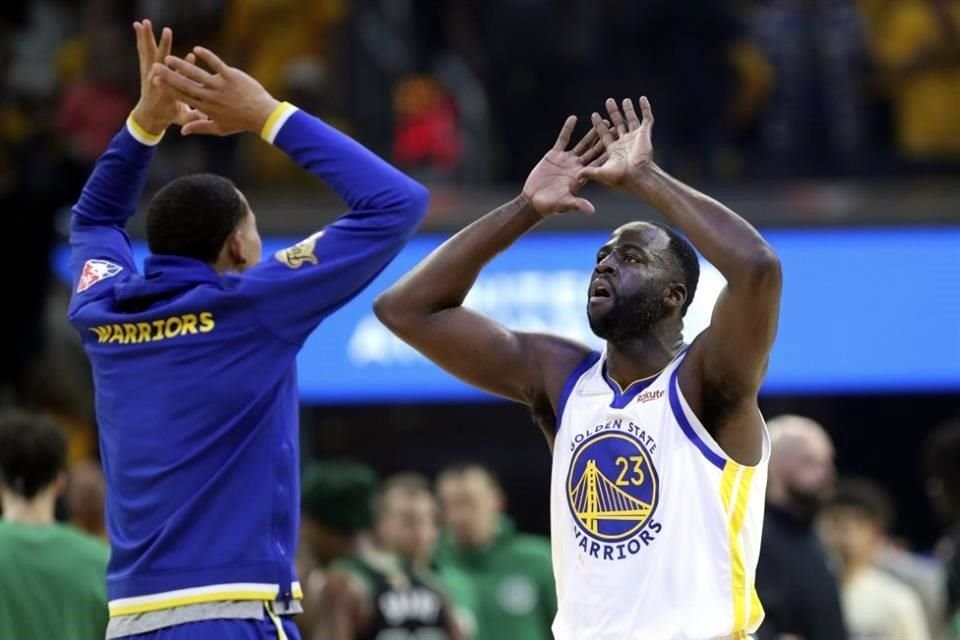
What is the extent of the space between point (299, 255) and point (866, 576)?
21.4 ft

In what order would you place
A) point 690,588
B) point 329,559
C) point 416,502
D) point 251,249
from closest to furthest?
point 690,588
point 251,249
point 329,559
point 416,502

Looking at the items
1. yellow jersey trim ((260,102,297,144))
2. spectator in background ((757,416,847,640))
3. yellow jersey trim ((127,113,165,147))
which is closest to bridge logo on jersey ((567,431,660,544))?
yellow jersey trim ((260,102,297,144))

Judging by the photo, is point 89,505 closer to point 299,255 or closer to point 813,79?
point 299,255

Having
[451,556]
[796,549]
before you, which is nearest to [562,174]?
[796,549]

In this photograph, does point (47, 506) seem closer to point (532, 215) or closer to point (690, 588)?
point (532, 215)

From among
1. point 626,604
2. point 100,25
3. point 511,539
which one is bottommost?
point 511,539

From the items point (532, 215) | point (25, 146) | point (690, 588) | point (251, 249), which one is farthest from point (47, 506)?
point (25, 146)

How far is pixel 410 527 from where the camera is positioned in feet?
32.0

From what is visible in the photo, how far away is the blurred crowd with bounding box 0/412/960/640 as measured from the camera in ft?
20.7

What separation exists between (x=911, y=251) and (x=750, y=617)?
6.77 m

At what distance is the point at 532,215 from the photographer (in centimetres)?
533

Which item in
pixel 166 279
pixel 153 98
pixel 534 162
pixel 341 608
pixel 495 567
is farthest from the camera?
pixel 534 162

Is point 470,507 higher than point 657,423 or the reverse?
the reverse

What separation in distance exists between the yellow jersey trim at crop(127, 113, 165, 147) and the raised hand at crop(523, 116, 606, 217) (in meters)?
1.09
